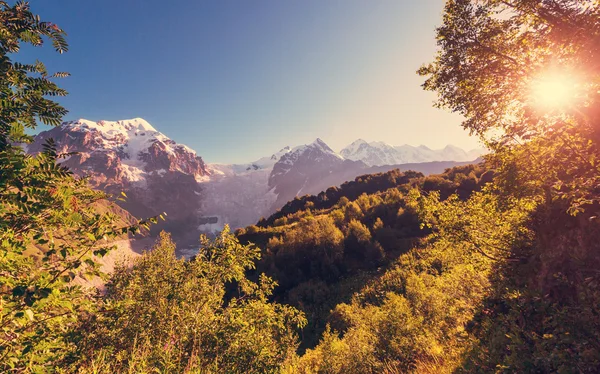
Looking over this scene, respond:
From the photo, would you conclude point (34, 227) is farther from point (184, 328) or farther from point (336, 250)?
point (336, 250)

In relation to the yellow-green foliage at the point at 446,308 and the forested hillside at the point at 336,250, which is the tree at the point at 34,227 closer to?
the yellow-green foliage at the point at 446,308

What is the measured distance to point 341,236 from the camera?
51844 mm

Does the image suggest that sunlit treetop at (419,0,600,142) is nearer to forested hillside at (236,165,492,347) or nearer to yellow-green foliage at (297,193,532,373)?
yellow-green foliage at (297,193,532,373)

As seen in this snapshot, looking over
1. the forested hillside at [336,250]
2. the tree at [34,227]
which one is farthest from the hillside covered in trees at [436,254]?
the forested hillside at [336,250]

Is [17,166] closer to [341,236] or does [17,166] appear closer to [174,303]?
[174,303]

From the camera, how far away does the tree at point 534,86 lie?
259 inches

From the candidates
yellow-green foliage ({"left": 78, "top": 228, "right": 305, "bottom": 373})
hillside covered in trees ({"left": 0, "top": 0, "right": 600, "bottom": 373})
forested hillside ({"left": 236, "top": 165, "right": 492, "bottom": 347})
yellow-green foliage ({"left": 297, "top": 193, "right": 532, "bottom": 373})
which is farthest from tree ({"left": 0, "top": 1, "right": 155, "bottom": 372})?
forested hillside ({"left": 236, "top": 165, "right": 492, "bottom": 347})

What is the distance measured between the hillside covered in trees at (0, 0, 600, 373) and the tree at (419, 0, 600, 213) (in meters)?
0.05

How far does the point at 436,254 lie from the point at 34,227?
14.7m

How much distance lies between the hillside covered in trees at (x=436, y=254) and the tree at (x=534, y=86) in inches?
2.1

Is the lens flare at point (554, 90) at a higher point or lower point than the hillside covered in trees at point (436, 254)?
higher

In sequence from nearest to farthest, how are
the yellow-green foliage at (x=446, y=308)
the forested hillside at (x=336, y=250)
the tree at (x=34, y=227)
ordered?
the tree at (x=34, y=227), the yellow-green foliage at (x=446, y=308), the forested hillside at (x=336, y=250)

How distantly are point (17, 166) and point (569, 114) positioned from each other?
41.0 ft

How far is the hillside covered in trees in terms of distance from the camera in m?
3.49
